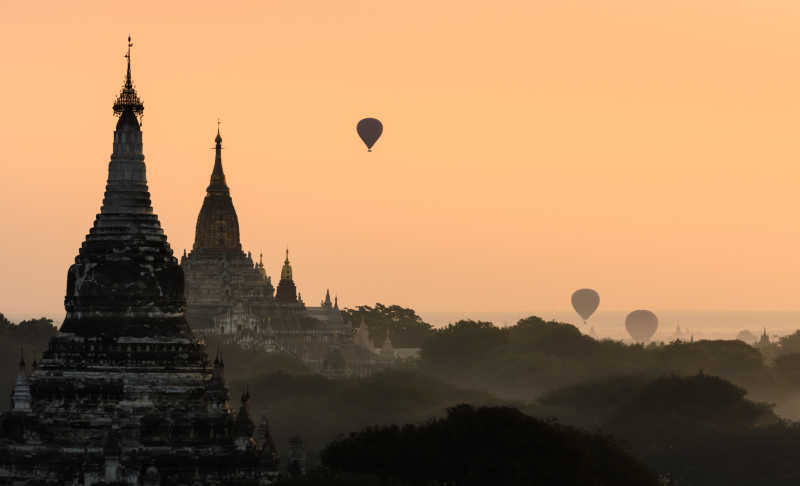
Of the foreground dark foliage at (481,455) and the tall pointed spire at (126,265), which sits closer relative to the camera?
the foreground dark foliage at (481,455)

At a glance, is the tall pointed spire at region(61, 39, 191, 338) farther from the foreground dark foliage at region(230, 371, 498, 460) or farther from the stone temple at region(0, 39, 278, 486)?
the foreground dark foliage at region(230, 371, 498, 460)

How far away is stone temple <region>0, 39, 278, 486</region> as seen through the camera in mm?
103125

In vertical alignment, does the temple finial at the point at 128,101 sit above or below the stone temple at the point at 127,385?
above

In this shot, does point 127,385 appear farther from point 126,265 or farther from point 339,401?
point 339,401

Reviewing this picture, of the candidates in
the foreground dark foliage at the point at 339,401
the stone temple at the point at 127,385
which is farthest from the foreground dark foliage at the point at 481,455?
the foreground dark foliage at the point at 339,401

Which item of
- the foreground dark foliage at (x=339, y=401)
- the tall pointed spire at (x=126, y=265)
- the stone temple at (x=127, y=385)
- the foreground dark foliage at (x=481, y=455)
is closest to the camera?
the foreground dark foliage at (x=481, y=455)

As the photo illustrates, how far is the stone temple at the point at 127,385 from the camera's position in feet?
338

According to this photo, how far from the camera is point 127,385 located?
105 metres

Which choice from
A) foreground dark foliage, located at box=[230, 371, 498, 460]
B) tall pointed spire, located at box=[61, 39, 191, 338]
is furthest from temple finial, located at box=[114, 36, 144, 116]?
foreground dark foliage, located at box=[230, 371, 498, 460]

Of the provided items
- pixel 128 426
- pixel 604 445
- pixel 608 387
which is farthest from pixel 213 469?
pixel 608 387

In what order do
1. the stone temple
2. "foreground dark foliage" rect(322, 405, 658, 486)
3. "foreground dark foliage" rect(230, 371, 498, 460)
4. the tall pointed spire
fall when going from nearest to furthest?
"foreground dark foliage" rect(322, 405, 658, 486), the stone temple, the tall pointed spire, "foreground dark foliage" rect(230, 371, 498, 460)

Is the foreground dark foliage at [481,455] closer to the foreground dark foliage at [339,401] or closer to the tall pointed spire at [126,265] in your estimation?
the tall pointed spire at [126,265]

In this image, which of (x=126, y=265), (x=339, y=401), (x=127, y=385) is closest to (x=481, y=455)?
(x=127, y=385)

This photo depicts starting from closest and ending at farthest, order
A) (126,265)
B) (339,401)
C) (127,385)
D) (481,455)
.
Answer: (481,455) → (127,385) → (126,265) → (339,401)
